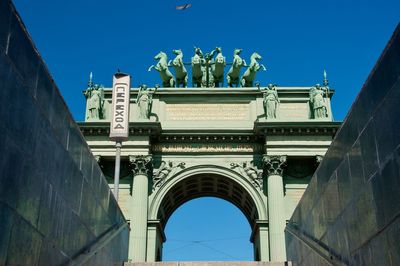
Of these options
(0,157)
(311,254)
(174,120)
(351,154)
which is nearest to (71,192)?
(0,157)

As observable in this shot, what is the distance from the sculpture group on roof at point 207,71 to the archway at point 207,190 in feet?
22.1

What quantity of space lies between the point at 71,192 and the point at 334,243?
4.82 m

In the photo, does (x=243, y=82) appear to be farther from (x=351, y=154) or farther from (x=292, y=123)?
(x=351, y=154)

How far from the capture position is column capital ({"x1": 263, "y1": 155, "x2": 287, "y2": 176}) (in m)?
29.8

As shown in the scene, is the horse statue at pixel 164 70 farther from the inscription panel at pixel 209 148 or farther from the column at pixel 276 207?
the column at pixel 276 207

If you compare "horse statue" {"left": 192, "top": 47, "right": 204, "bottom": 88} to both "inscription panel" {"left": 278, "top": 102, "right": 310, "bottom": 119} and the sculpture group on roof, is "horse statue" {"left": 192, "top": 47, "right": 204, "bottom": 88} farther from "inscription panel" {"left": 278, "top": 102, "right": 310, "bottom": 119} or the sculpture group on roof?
"inscription panel" {"left": 278, "top": 102, "right": 310, "bottom": 119}

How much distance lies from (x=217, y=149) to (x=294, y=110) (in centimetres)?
576

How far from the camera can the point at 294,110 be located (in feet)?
108

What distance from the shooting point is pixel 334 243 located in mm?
9367

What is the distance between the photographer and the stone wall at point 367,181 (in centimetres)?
629

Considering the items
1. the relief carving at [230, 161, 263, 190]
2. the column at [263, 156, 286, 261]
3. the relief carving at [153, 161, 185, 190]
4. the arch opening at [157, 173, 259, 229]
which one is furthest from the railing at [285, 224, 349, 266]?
the arch opening at [157, 173, 259, 229]

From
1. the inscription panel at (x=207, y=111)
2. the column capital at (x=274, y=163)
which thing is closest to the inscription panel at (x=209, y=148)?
the column capital at (x=274, y=163)

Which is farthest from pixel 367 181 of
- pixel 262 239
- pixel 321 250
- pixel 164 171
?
pixel 164 171

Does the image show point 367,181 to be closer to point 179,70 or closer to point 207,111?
point 207,111
